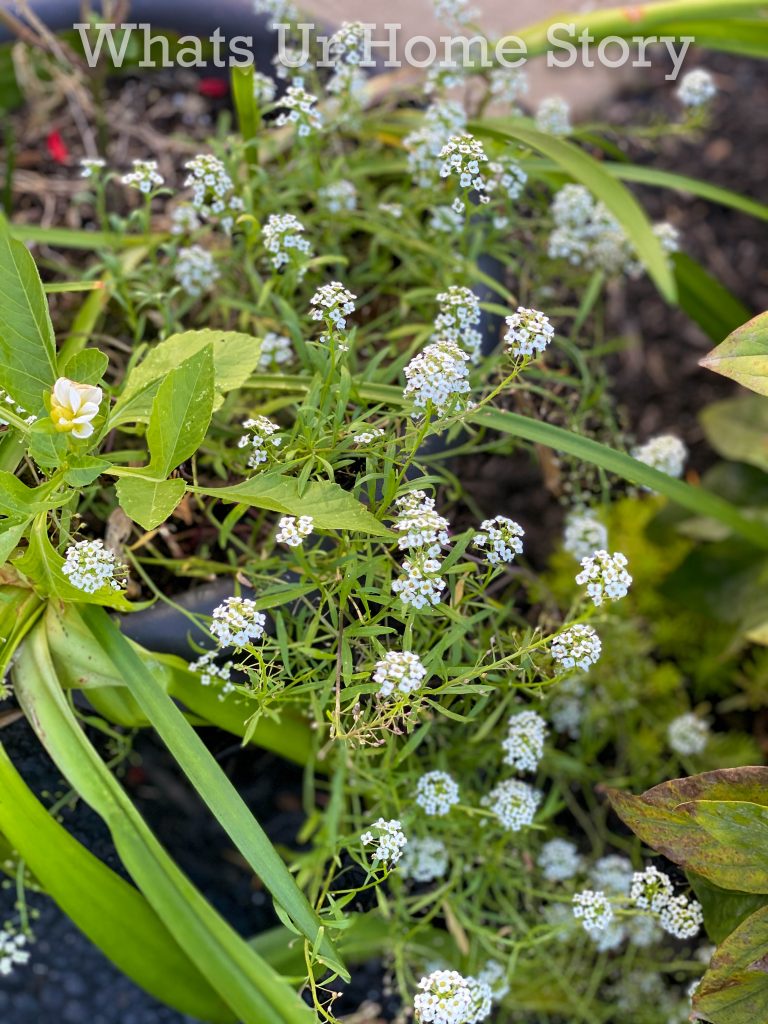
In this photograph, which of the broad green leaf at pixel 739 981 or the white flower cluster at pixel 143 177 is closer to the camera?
the broad green leaf at pixel 739 981

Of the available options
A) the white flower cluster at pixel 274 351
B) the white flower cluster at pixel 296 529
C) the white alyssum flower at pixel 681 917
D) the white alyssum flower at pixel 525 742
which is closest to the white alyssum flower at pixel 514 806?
the white alyssum flower at pixel 525 742


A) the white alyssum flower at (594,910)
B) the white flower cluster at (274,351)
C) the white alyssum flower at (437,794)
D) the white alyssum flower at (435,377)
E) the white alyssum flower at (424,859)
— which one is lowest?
the white alyssum flower at (424,859)

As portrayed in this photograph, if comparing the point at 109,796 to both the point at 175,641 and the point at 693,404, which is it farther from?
the point at 693,404

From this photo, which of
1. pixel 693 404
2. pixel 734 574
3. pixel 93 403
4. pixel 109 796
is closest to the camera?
pixel 93 403

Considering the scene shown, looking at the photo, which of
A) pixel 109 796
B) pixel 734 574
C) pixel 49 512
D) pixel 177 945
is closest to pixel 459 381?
pixel 49 512

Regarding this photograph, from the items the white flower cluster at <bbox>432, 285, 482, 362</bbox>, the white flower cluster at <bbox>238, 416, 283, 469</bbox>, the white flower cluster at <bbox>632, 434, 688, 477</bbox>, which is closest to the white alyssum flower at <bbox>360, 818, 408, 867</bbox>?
the white flower cluster at <bbox>238, 416, 283, 469</bbox>

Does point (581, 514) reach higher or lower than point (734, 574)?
higher

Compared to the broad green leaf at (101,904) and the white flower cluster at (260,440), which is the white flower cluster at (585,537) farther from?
the broad green leaf at (101,904)
